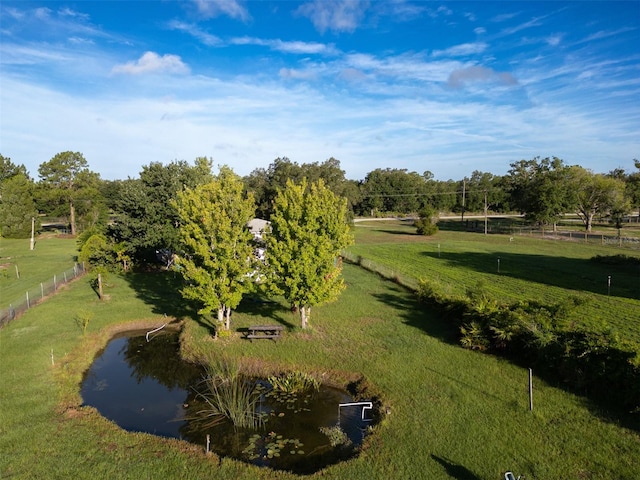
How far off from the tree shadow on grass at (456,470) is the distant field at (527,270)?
9206 mm

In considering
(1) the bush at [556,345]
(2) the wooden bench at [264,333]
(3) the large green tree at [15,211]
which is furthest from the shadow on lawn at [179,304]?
(3) the large green tree at [15,211]

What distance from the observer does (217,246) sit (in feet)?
65.0

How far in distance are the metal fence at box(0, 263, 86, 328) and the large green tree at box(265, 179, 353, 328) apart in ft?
46.8

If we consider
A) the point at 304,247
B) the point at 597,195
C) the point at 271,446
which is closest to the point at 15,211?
the point at 304,247

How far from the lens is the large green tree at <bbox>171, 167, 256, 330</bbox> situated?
1962cm

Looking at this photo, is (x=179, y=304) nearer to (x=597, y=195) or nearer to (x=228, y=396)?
(x=228, y=396)

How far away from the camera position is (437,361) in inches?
665

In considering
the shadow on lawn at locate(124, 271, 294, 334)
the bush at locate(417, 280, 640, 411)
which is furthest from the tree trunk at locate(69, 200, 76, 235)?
the bush at locate(417, 280, 640, 411)

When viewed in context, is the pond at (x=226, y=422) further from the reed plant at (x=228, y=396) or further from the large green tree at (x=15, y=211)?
the large green tree at (x=15, y=211)

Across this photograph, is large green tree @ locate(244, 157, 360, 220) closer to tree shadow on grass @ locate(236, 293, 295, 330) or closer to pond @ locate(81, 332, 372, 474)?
tree shadow on grass @ locate(236, 293, 295, 330)

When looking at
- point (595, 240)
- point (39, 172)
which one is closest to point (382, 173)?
point (595, 240)

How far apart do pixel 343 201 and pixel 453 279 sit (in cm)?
1448

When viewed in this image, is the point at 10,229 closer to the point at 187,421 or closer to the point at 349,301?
the point at 349,301

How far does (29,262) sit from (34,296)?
18.8 meters
